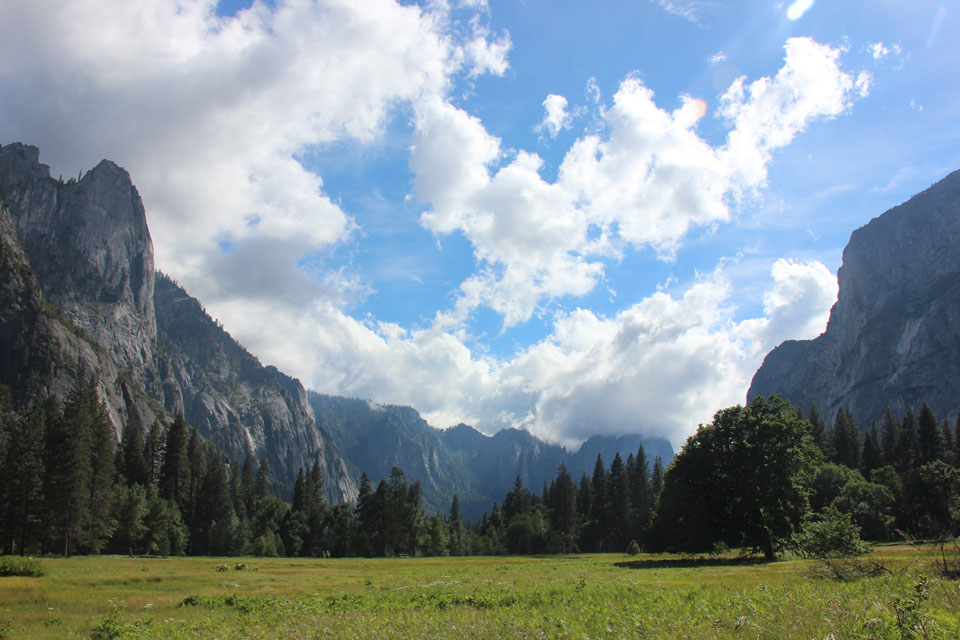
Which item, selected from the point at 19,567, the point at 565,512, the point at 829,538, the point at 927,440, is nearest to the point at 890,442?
the point at 927,440

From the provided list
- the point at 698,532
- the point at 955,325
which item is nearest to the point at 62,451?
the point at 698,532

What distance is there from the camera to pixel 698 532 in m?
46.2

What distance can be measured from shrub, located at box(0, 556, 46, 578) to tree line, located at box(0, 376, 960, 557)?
33480 mm

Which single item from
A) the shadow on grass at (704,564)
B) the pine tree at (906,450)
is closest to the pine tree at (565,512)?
the pine tree at (906,450)

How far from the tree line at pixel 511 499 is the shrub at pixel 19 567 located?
33.5 meters

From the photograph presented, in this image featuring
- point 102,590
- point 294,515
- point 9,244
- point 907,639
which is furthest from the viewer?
point 9,244

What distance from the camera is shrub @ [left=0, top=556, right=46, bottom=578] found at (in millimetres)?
28875

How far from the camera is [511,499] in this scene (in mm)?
135500

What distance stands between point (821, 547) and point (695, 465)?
19535mm

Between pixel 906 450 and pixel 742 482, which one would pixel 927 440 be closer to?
pixel 906 450

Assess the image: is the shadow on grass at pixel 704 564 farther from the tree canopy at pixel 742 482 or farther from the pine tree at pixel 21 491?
the pine tree at pixel 21 491

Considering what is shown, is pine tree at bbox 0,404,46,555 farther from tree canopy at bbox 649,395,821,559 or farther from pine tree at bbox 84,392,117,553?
tree canopy at bbox 649,395,821,559

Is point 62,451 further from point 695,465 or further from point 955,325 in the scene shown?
point 955,325

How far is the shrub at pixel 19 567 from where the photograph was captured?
28.9 metres
